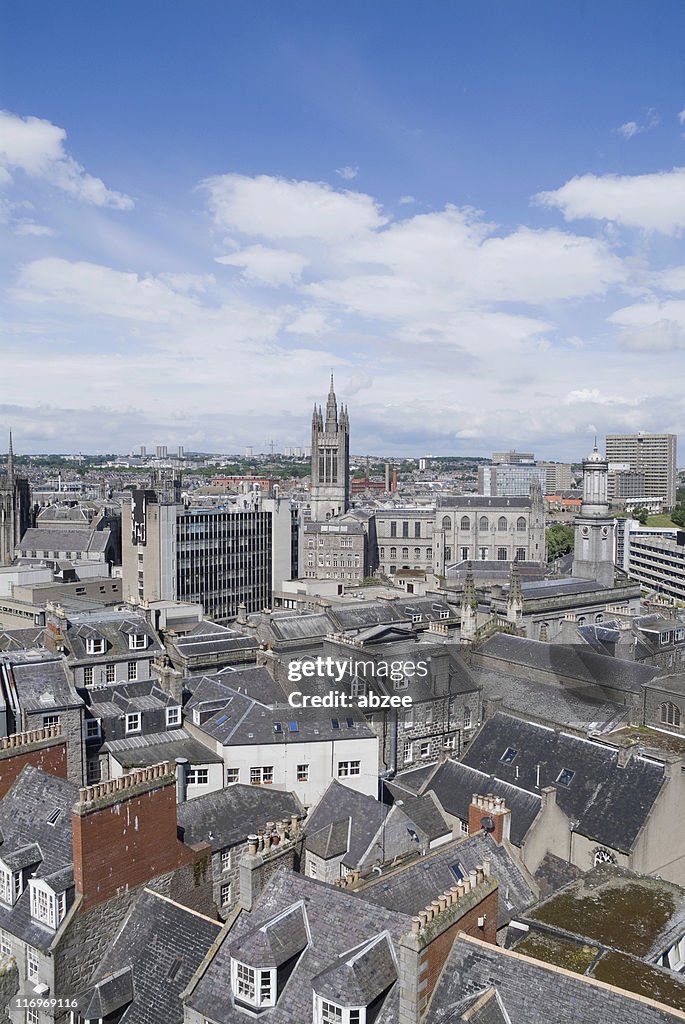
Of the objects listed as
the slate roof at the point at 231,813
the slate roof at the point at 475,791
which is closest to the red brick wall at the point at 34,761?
the slate roof at the point at 231,813

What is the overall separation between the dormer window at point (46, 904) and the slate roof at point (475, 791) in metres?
16.0

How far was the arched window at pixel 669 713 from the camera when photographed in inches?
1571

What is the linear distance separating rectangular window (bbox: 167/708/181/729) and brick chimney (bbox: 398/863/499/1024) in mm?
20936

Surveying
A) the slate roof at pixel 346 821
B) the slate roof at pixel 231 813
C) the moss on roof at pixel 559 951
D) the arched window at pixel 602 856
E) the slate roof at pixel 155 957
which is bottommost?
the arched window at pixel 602 856

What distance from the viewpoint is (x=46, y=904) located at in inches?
778

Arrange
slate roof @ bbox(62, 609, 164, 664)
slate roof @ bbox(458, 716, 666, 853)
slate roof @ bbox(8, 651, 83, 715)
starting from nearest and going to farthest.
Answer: slate roof @ bbox(458, 716, 666, 853), slate roof @ bbox(8, 651, 83, 715), slate roof @ bbox(62, 609, 164, 664)

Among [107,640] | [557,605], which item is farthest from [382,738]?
[557,605]

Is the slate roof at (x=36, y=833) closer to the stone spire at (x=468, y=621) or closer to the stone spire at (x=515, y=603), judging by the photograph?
the stone spire at (x=468, y=621)

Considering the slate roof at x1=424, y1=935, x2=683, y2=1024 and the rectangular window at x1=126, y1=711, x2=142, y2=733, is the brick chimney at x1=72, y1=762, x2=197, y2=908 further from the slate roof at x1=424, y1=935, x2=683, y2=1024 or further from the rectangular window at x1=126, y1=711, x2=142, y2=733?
the rectangular window at x1=126, y1=711, x2=142, y2=733

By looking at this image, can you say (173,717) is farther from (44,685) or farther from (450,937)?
(450,937)

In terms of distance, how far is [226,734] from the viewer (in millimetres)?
35281

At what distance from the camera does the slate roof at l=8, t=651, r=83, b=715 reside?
33406 mm

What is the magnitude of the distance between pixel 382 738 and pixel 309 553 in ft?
268

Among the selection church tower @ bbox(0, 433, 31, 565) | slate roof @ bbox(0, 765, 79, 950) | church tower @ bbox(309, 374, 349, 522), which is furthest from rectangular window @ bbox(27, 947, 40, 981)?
church tower @ bbox(309, 374, 349, 522)
